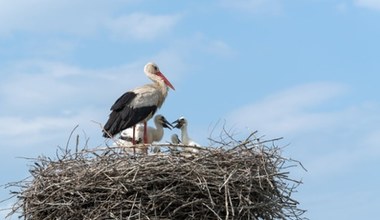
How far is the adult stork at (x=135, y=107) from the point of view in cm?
991

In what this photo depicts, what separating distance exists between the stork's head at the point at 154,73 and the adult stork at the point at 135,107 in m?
0.10

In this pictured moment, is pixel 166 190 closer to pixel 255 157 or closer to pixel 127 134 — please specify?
pixel 255 157

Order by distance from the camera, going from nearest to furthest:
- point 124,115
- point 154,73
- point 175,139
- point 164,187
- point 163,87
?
point 164,187, point 175,139, point 124,115, point 163,87, point 154,73

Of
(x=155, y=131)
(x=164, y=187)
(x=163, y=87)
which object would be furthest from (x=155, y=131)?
(x=164, y=187)

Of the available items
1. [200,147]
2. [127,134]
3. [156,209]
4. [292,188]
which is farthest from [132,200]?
[127,134]

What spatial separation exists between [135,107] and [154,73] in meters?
0.74

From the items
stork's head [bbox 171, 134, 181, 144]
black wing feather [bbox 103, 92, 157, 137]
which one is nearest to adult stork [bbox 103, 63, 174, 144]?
black wing feather [bbox 103, 92, 157, 137]

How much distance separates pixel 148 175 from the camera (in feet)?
25.9

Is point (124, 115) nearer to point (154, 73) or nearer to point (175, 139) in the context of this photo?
point (175, 139)

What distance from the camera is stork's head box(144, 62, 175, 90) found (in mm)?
10594

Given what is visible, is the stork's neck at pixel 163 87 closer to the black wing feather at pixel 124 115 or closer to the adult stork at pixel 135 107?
the adult stork at pixel 135 107

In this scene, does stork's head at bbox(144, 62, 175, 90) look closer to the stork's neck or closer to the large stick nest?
the stork's neck

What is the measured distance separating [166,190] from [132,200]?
0.27 m

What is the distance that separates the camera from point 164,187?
25.9 ft
